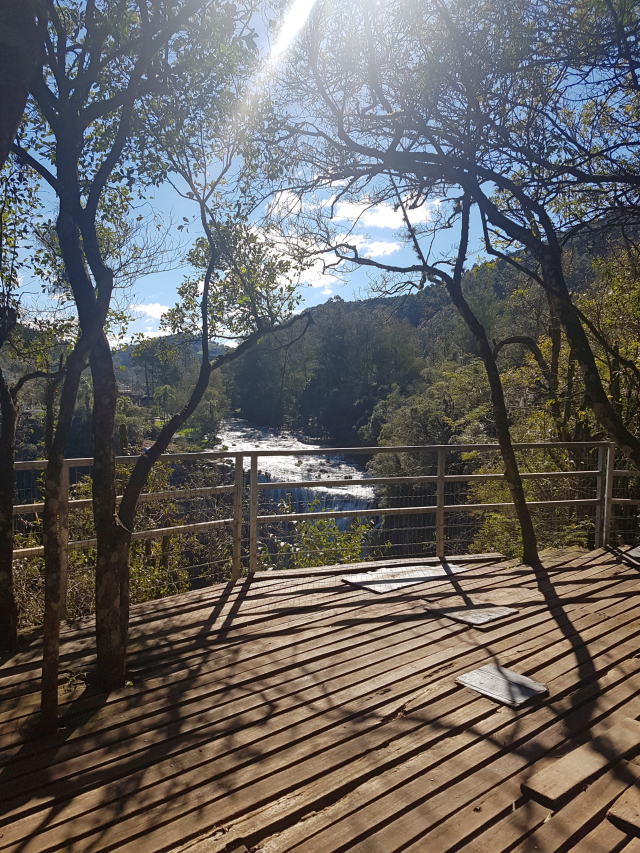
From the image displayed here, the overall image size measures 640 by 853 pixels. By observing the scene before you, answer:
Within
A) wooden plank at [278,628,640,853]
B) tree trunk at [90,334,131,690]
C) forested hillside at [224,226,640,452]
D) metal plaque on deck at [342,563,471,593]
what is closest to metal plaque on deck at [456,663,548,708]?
wooden plank at [278,628,640,853]

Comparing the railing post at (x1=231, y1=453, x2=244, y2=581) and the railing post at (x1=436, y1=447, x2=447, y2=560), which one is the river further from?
the railing post at (x1=231, y1=453, x2=244, y2=581)

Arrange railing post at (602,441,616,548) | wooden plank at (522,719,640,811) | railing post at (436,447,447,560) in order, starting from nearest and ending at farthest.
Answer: wooden plank at (522,719,640,811), railing post at (436,447,447,560), railing post at (602,441,616,548)

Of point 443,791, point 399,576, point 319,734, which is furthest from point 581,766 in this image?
point 399,576

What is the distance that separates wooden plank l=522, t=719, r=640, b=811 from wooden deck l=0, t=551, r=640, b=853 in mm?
34

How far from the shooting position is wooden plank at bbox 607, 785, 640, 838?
189 centimetres

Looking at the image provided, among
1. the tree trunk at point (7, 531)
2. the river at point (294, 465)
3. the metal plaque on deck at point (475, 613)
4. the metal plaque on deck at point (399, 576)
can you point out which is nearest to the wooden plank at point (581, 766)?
the metal plaque on deck at point (475, 613)

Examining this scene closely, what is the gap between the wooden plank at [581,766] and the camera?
205 centimetres

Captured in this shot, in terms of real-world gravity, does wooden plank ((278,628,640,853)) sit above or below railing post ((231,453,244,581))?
below

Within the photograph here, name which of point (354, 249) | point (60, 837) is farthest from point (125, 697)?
point (354, 249)

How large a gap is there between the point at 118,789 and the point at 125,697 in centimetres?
77

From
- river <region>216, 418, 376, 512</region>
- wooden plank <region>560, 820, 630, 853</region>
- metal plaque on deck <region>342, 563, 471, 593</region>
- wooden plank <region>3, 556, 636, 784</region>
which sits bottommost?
river <region>216, 418, 376, 512</region>

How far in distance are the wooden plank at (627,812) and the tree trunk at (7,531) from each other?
9.91 ft

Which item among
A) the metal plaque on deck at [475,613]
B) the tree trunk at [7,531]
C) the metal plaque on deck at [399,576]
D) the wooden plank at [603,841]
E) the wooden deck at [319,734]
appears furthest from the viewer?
the metal plaque on deck at [399,576]

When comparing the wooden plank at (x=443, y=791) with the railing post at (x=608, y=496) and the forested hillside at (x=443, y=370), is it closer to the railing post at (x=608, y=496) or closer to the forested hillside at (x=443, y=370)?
the forested hillside at (x=443, y=370)
